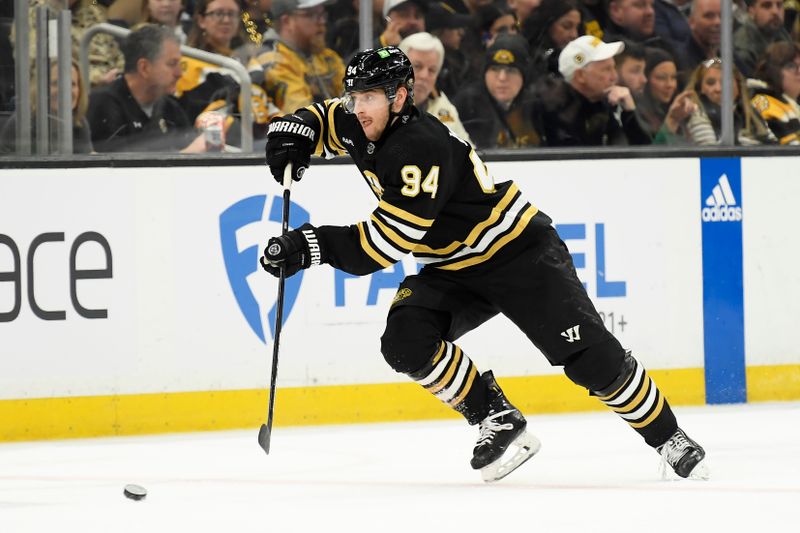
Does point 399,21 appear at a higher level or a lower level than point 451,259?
higher

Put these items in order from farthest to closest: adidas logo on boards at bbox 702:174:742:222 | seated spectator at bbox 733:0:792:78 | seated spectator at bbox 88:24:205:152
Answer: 1. seated spectator at bbox 733:0:792:78
2. adidas logo on boards at bbox 702:174:742:222
3. seated spectator at bbox 88:24:205:152

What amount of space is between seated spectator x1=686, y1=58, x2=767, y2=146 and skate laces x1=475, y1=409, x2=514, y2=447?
2.18 m

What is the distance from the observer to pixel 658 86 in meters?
5.78

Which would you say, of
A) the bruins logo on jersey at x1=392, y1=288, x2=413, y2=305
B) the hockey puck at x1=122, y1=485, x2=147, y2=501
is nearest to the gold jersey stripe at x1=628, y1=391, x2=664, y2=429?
the bruins logo on jersey at x1=392, y1=288, x2=413, y2=305

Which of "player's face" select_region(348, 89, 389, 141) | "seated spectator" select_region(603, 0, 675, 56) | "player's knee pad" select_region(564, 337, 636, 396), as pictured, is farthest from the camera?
"seated spectator" select_region(603, 0, 675, 56)

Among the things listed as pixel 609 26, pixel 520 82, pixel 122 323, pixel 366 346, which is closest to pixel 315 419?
pixel 366 346

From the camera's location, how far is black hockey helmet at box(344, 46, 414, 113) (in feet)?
11.9

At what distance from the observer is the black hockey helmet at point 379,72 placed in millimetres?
3621

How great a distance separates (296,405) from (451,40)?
61.1 inches

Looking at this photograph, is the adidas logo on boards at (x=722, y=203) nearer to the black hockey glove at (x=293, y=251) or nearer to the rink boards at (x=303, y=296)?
the rink boards at (x=303, y=296)

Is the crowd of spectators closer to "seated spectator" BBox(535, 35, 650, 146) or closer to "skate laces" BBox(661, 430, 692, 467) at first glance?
"seated spectator" BBox(535, 35, 650, 146)

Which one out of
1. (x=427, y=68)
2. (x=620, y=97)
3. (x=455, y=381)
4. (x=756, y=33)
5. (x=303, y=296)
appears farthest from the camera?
(x=756, y=33)

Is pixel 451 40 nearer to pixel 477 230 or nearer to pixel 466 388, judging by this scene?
pixel 477 230

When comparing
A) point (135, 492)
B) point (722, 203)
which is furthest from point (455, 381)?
point (722, 203)
